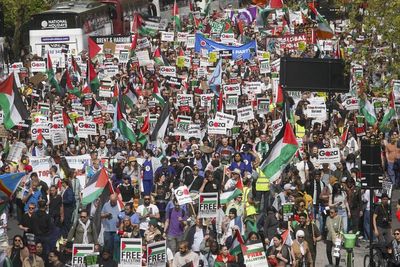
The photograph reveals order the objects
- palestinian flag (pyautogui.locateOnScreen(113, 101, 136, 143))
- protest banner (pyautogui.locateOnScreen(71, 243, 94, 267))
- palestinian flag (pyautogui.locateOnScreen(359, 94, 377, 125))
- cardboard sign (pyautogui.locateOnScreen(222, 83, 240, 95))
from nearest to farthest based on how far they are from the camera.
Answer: protest banner (pyautogui.locateOnScreen(71, 243, 94, 267)) < palestinian flag (pyautogui.locateOnScreen(113, 101, 136, 143)) < palestinian flag (pyautogui.locateOnScreen(359, 94, 377, 125)) < cardboard sign (pyautogui.locateOnScreen(222, 83, 240, 95))

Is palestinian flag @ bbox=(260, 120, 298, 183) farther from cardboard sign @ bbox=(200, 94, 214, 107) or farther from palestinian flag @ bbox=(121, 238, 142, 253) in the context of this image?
cardboard sign @ bbox=(200, 94, 214, 107)

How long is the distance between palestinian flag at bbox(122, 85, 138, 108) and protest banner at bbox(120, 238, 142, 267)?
49.5 feet

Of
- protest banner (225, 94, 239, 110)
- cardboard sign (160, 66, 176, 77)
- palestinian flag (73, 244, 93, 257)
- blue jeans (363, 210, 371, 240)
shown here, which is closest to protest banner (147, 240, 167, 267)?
palestinian flag (73, 244, 93, 257)

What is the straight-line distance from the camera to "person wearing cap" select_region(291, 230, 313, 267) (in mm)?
A: 20734

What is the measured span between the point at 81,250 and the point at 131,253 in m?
0.75

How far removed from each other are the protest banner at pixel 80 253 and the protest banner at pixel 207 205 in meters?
2.56

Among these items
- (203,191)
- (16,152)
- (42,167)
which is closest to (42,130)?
(16,152)

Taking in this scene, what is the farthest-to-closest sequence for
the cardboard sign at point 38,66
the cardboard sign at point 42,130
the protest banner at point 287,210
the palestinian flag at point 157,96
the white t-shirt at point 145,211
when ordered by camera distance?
1. the cardboard sign at point 38,66
2. the palestinian flag at point 157,96
3. the cardboard sign at point 42,130
4. the protest banner at point 287,210
5. the white t-shirt at point 145,211

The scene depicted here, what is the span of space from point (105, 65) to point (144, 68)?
6.33 feet

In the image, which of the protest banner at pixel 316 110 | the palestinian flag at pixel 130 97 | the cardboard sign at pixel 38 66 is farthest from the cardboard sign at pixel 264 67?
the protest banner at pixel 316 110

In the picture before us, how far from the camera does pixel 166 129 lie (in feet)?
99.7

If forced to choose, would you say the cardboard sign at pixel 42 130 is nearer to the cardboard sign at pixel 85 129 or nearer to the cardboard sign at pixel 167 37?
the cardboard sign at pixel 85 129

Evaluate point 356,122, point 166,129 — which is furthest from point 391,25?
point 166,129

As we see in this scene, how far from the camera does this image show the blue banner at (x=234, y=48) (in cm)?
4328
